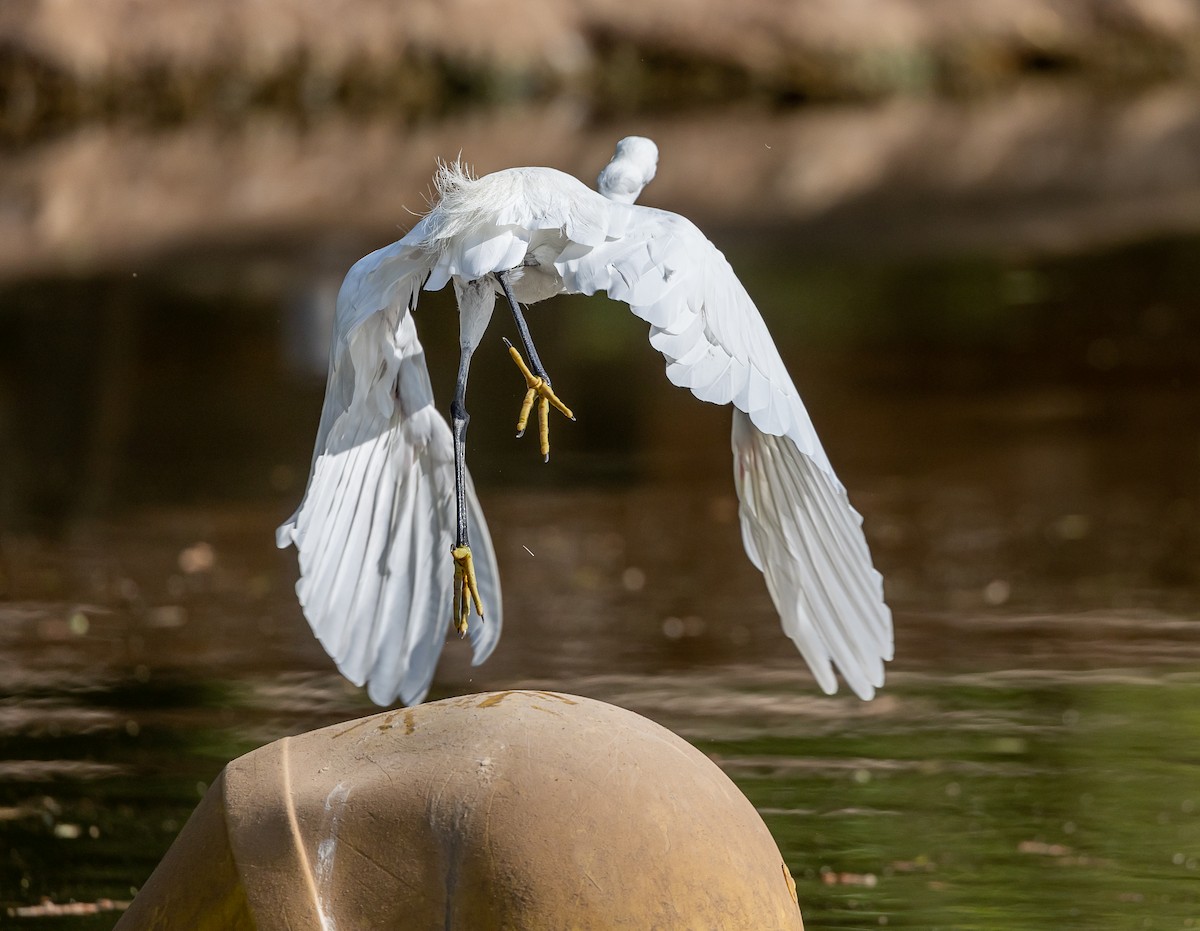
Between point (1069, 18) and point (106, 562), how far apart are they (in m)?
22.3

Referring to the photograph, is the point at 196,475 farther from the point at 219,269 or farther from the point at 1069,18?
the point at 1069,18

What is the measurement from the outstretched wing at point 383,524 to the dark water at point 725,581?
33.1 inches

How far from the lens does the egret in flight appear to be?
146 inches

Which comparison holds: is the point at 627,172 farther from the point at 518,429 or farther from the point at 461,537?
the point at 461,537

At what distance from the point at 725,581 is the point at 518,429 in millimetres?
3381

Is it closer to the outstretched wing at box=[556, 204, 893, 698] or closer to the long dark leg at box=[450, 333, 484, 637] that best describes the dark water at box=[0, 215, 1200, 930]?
the outstretched wing at box=[556, 204, 893, 698]

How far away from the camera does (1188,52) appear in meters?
27.4

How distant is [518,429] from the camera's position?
13.1ft

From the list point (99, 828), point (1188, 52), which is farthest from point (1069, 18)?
point (99, 828)

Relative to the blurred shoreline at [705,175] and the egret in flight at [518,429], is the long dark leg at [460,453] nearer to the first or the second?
the egret in flight at [518,429]

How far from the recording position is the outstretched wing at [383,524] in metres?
4.17

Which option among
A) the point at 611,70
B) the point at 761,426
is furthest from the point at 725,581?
the point at 611,70

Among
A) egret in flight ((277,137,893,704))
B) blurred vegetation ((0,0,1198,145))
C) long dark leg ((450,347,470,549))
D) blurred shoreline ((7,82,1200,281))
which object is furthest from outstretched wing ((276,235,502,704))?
blurred vegetation ((0,0,1198,145))

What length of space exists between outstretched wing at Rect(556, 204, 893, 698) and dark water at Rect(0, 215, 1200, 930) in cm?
70
